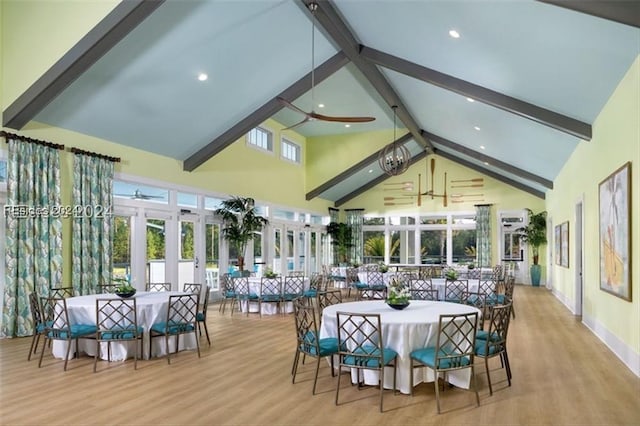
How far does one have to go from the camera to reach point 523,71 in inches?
249

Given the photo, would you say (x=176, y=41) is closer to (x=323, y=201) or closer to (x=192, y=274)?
(x=192, y=274)

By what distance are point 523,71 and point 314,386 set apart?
4.75 meters

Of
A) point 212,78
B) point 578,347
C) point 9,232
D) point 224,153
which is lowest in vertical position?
point 578,347

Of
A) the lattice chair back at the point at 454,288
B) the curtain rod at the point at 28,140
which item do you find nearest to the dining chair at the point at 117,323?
the curtain rod at the point at 28,140

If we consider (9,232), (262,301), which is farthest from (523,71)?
(9,232)

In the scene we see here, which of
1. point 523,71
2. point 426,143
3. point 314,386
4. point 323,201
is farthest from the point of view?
point 323,201

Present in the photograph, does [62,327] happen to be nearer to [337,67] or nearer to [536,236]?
[337,67]

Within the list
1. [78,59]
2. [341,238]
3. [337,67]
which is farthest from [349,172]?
[78,59]

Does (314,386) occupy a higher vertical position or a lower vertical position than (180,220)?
lower

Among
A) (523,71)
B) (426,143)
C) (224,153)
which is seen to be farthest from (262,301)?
(426,143)

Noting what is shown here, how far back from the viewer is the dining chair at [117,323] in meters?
5.49

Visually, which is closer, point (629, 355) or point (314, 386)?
point (314, 386)

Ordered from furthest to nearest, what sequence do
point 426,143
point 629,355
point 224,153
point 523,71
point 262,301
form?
point 426,143 → point 224,153 → point 262,301 → point 523,71 → point 629,355

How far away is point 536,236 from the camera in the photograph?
1581 cm
